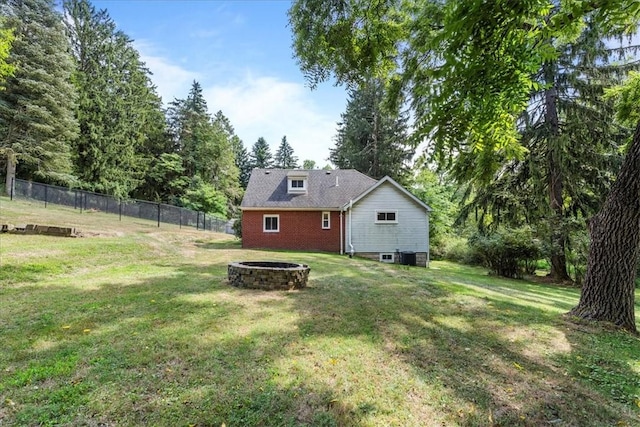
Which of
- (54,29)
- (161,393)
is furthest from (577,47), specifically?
(54,29)

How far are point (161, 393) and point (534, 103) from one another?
703 inches

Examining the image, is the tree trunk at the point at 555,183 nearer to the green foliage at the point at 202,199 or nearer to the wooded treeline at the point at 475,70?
the wooded treeline at the point at 475,70

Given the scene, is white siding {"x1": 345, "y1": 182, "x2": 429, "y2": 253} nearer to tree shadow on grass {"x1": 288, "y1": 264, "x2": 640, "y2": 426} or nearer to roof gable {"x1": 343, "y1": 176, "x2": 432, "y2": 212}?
roof gable {"x1": 343, "y1": 176, "x2": 432, "y2": 212}

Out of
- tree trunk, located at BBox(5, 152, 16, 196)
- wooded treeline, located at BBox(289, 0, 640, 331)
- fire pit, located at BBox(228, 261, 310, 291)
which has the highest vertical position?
tree trunk, located at BBox(5, 152, 16, 196)

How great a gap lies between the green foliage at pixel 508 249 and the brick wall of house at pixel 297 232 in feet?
24.5

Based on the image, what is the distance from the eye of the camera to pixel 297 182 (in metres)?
20.9

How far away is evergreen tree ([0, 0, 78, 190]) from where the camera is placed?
2266cm

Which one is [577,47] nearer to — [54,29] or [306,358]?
[306,358]

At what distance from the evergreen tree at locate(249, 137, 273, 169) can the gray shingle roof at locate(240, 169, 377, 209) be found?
33000 mm

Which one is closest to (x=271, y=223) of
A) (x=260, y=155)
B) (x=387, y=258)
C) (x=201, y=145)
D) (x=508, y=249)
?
(x=387, y=258)

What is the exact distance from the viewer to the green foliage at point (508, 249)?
14.7 meters

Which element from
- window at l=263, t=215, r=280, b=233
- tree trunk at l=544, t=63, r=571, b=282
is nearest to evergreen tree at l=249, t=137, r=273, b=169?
window at l=263, t=215, r=280, b=233

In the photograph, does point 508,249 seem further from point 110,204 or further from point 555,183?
point 110,204

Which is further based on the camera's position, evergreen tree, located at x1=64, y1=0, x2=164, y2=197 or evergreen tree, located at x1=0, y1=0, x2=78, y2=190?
evergreen tree, located at x1=64, y1=0, x2=164, y2=197
